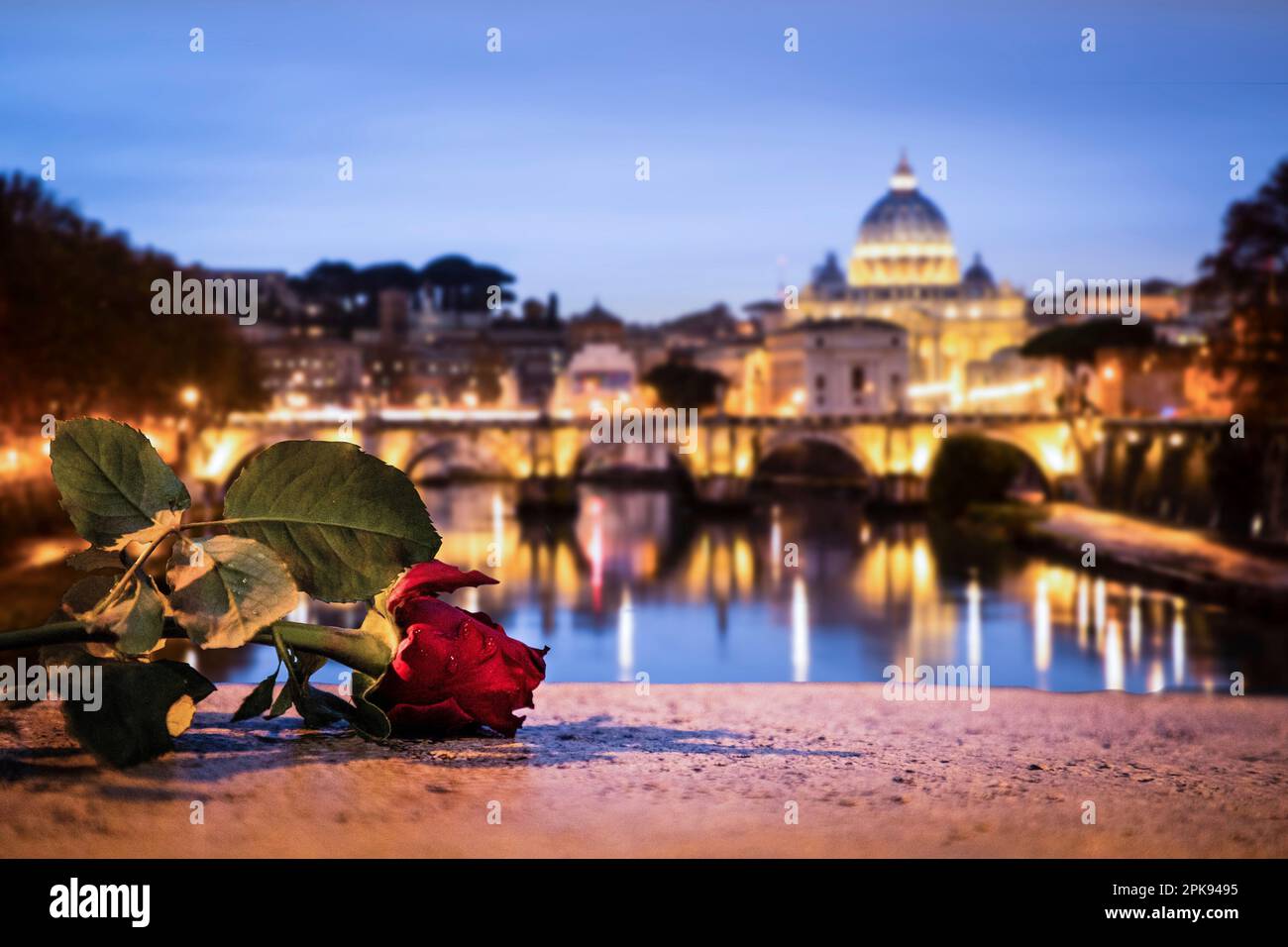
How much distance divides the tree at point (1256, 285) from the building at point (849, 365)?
52691 millimetres

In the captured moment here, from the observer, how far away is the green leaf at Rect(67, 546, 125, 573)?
188cm

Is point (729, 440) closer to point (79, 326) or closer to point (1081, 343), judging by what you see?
point (1081, 343)

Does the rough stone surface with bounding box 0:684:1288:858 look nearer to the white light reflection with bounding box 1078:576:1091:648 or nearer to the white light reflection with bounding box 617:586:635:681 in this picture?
the white light reflection with bounding box 617:586:635:681

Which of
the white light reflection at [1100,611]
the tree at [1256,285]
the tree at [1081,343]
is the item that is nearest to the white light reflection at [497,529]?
the white light reflection at [1100,611]

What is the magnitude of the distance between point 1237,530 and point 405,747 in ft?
96.9

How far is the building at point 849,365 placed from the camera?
3091 inches

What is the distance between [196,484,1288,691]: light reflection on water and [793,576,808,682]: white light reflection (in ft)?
0.17

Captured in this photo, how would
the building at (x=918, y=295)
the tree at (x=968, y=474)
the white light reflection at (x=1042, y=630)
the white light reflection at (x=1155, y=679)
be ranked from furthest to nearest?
1. the building at (x=918, y=295)
2. the tree at (x=968, y=474)
3. the white light reflection at (x=1042, y=630)
4. the white light reflection at (x=1155, y=679)

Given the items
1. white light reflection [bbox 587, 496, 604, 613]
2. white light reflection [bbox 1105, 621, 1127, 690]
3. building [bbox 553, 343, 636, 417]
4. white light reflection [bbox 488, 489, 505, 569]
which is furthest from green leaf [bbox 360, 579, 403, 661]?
building [bbox 553, 343, 636, 417]

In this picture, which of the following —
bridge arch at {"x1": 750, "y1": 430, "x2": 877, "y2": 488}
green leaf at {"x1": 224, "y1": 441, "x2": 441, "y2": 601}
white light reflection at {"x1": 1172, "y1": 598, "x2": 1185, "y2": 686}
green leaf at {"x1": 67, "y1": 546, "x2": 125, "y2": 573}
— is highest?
green leaf at {"x1": 224, "y1": 441, "x2": 441, "y2": 601}

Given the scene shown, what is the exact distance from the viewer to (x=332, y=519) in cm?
175

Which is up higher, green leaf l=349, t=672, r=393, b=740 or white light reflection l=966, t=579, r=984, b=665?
green leaf l=349, t=672, r=393, b=740

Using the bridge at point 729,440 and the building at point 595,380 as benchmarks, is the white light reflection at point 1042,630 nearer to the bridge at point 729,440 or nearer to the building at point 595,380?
the bridge at point 729,440
